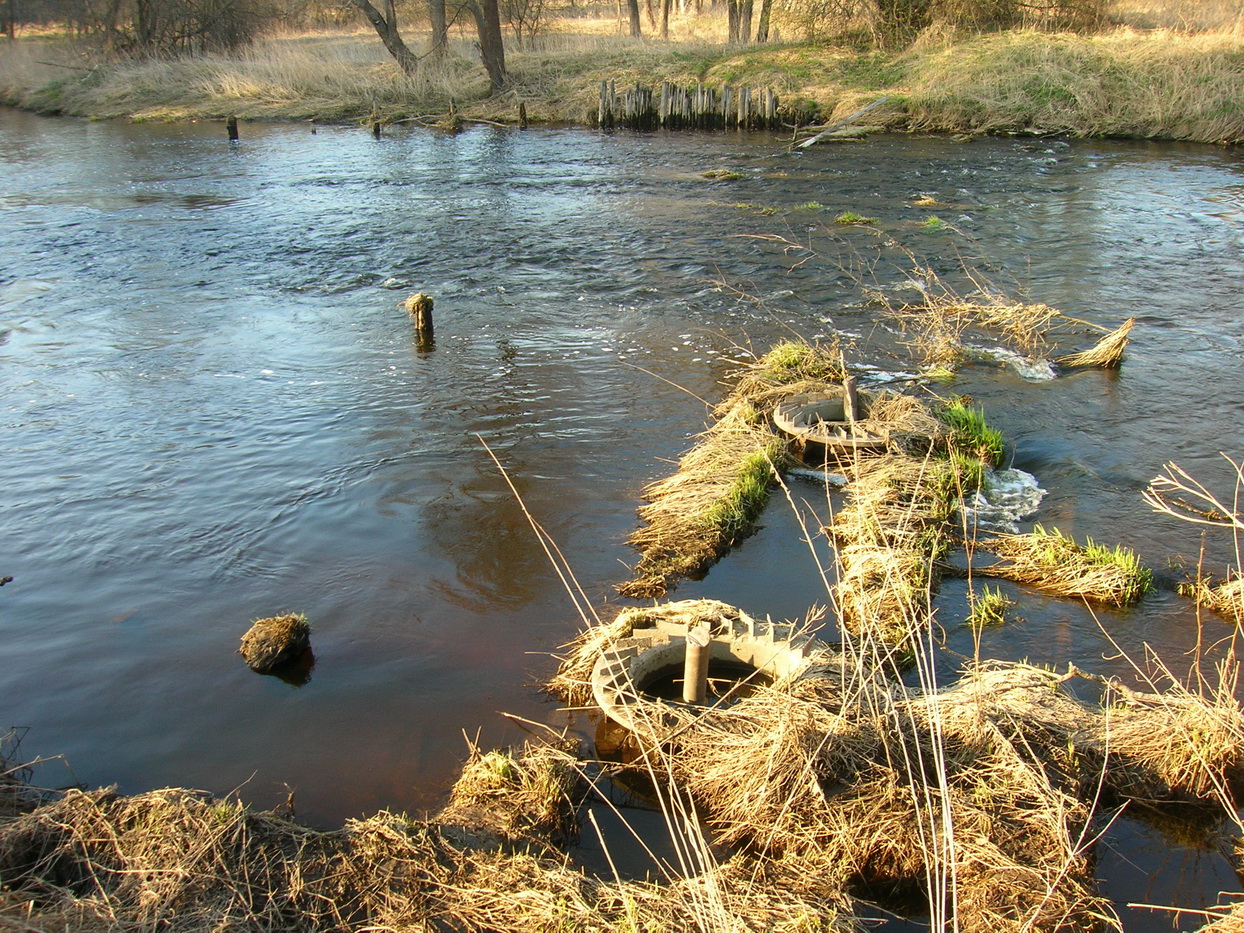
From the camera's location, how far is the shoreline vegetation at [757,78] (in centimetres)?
2258

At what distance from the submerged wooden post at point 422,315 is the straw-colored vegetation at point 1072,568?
6532 millimetres

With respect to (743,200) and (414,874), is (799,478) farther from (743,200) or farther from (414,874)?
(743,200)

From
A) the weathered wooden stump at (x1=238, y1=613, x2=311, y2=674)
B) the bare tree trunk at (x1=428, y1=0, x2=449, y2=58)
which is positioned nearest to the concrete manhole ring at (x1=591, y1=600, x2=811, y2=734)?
the weathered wooden stump at (x1=238, y1=613, x2=311, y2=674)

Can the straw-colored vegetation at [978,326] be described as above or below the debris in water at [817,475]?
above

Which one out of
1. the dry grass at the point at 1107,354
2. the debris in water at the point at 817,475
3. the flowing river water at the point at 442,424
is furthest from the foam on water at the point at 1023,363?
the debris in water at the point at 817,475

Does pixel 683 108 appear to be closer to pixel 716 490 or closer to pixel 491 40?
pixel 491 40

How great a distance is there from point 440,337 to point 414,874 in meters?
7.71

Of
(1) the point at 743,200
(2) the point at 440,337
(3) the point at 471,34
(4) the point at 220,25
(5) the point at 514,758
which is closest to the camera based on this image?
(5) the point at 514,758

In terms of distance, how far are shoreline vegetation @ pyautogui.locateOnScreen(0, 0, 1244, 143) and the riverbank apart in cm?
5

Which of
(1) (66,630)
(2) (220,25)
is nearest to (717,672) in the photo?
(1) (66,630)

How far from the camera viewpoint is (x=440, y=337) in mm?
10602

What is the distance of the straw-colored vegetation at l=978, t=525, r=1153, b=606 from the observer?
5570mm

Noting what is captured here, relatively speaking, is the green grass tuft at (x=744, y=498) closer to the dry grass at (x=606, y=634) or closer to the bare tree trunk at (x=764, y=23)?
the dry grass at (x=606, y=634)

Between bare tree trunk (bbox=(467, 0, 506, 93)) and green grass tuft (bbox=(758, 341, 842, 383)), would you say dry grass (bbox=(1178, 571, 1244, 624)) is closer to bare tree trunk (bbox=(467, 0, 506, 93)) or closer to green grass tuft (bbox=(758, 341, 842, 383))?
green grass tuft (bbox=(758, 341, 842, 383))
